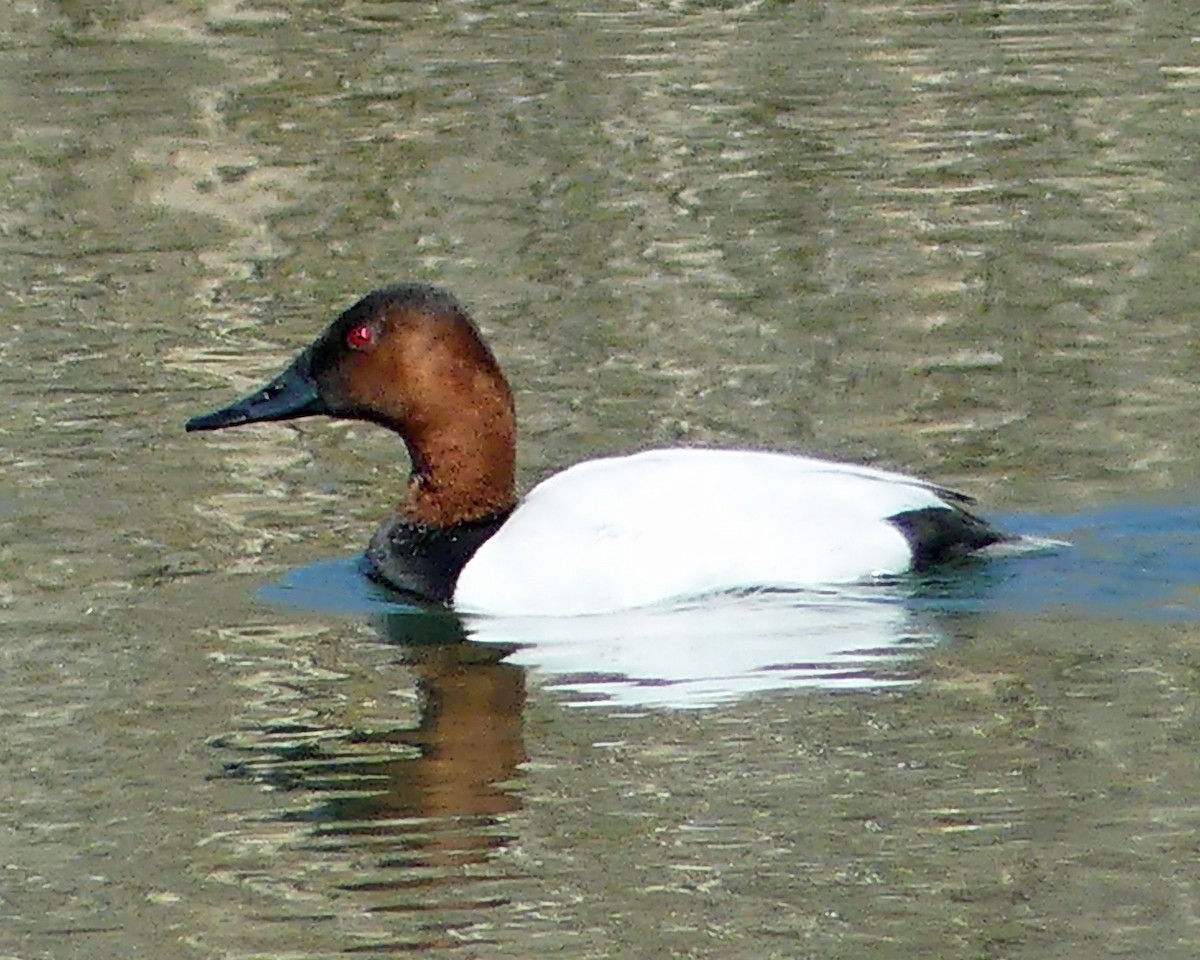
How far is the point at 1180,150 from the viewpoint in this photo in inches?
512

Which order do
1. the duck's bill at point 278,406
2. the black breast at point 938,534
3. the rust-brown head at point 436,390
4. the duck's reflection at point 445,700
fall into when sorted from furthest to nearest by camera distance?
the duck's bill at point 278,406 → the rust-brown head at point 436,390 → the black breast at point 938,534 → the duck's reflection at point 445,700

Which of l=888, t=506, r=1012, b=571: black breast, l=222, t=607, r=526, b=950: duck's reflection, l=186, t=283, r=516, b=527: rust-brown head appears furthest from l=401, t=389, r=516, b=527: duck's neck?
l=888, t=506, r=1012, b=571: black breast

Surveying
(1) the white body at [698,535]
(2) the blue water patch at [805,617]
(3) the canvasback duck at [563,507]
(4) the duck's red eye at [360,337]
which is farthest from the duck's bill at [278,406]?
(1) the white body at [698,535]

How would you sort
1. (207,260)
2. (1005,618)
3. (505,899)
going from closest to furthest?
(505,899) → (1005,618) → (207,260)

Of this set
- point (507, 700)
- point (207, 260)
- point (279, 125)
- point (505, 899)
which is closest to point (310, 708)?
point (507, 700)

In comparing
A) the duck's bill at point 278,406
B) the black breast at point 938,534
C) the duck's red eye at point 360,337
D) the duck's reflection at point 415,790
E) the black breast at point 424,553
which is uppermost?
the duck's red eye at point 360,337

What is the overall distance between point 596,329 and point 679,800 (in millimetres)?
4883

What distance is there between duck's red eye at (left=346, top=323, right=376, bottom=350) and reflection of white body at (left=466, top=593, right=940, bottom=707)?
896 millimetres

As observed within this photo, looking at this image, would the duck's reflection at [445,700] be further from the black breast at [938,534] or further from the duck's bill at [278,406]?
the duck's bill at [278,406]

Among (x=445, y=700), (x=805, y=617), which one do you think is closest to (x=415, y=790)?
(x=445, y=700)

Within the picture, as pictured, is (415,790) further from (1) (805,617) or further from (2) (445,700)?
(1) (805,617)

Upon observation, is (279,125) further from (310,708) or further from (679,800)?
(679,800)

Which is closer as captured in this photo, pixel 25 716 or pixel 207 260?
pixel 25 716

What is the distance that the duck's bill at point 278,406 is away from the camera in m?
7.94
